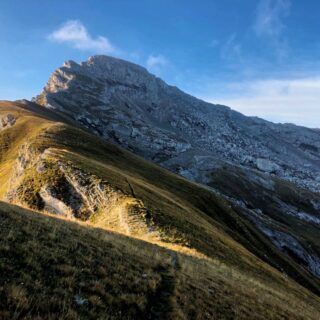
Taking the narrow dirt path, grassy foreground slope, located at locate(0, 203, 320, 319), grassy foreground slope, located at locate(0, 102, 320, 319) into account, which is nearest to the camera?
grassy foreground slope, located at locate(0, 203, 320, 319)

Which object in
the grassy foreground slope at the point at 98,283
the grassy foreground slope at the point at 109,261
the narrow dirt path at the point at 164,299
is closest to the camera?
the grassy foreground slope at the point at 98,283

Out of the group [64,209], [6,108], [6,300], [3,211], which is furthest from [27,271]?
[6,108]

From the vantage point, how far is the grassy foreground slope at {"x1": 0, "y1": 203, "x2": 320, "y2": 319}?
535 inches

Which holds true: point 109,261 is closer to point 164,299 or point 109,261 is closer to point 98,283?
point 164,299

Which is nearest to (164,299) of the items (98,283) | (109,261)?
(98,283)

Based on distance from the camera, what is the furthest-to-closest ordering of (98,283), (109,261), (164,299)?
(109,261) → (164,299) → (98,283)

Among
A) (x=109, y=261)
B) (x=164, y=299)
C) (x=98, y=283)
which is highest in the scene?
(x=98, y=283)

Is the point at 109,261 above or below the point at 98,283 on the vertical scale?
below

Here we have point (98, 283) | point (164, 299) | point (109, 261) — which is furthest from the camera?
point (109, 261)

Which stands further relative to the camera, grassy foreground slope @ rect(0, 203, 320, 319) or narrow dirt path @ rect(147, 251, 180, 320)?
narrow dirt path @ rect(147, 251, 180, 320)

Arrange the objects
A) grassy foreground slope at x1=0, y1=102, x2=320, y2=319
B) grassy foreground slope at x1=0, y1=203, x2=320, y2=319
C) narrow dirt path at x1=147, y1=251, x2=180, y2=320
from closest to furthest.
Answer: grassy foreground slope at x1=0, y1=203, x2=320, y2=319 → grassy foreground slope at x1=0, y1=102, x2=320, y2=319 → narrow dirt path at x1=147, y1=251, x2=180, y2=320

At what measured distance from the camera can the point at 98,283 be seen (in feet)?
54.9

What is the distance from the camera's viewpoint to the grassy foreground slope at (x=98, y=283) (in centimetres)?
1358

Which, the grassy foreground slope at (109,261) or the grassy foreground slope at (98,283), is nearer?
the grassy foreground slope at (98,283)
